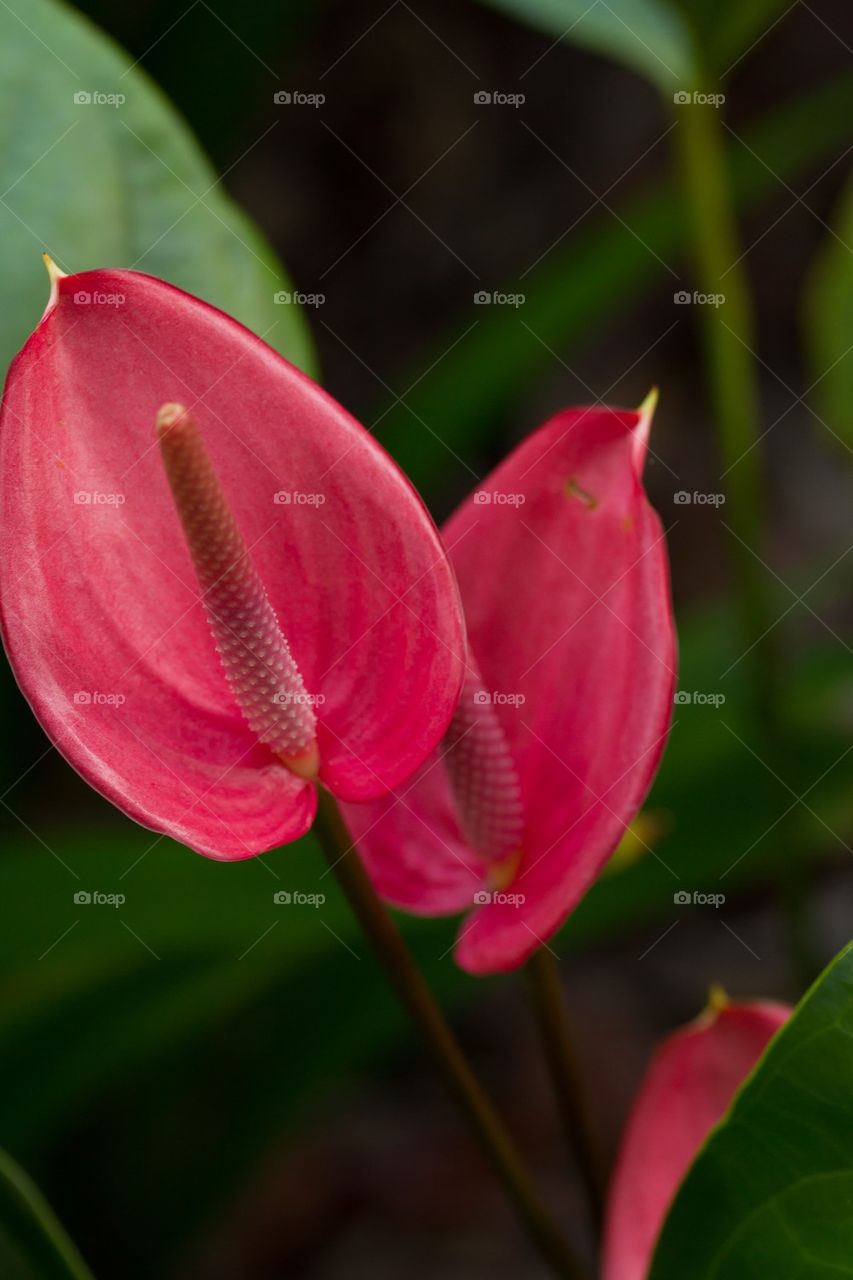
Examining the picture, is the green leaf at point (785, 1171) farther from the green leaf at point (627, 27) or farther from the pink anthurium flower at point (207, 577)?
the green leaf at point (627, 27)

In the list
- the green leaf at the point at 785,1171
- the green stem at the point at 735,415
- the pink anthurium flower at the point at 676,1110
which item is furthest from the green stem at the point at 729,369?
the green leaf at the point at 785,1171

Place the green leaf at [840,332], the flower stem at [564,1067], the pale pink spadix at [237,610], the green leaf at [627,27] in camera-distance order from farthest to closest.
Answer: the green leaf at [840,332], the green leaf at [627,27], the flower stem at [564,1067], the pale pink spadix at [237,610]

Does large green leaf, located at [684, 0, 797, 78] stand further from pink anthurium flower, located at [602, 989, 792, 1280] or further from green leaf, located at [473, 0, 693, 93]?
pink anthurium flower, located at [602, 989, 792, 1280]

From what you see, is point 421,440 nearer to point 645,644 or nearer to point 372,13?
point 645,644

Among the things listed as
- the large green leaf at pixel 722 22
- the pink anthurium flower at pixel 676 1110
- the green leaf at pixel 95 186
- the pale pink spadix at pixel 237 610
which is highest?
the large green leaf at pixel 722 22

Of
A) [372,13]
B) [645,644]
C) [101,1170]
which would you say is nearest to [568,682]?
[645,644]

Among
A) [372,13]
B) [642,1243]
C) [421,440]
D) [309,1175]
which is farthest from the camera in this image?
[372,13]

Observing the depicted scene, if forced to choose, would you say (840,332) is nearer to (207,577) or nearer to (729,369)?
(729,369)
